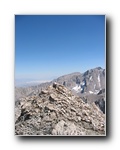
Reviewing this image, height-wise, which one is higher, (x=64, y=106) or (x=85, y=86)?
(x=85, y=86)

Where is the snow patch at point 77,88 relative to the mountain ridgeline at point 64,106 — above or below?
above

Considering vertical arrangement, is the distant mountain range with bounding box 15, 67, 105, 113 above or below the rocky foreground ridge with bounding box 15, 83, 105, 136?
above

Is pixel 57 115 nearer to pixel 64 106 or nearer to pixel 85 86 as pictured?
pixel 64 106

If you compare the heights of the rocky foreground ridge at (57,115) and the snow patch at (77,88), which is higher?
the snow patch at (77,88)

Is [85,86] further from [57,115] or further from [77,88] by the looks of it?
[57,115]

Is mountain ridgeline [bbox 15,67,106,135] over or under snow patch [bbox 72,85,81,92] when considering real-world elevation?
under

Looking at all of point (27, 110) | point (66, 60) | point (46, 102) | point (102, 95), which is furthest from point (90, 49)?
point (27, 110)

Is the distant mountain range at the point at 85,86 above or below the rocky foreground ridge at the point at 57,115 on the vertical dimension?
above

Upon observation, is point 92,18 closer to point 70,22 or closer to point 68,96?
point 70,22

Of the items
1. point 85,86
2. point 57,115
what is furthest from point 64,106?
point 85,86
